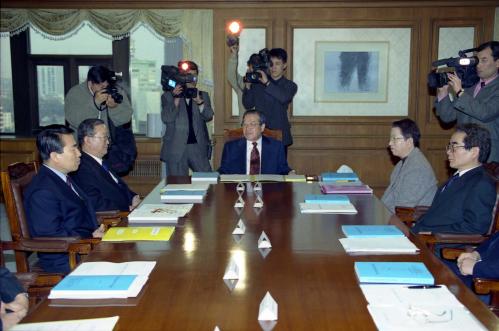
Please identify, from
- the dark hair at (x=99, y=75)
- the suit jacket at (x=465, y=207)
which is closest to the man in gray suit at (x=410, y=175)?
the suit jacket at (x=465, y=207)

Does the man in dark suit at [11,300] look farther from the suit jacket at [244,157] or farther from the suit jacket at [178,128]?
the suit jacket at [178,128]

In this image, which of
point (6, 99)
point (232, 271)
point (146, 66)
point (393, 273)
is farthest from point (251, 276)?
point (6, 99)

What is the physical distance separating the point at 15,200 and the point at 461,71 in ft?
11.3

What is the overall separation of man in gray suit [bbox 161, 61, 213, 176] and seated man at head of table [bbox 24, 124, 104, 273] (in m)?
2.25

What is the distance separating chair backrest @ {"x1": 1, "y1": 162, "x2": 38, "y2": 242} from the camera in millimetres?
2877

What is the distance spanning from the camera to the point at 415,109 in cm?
654

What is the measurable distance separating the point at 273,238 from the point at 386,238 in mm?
482

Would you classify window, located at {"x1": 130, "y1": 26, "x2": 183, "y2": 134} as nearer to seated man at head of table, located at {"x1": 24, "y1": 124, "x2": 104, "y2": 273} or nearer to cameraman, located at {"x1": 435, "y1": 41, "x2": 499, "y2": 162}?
cameraman, located at {"x1": 435, "y1": 41, "x2": 499, "y2": 162}

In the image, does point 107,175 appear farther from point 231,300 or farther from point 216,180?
point 231,300

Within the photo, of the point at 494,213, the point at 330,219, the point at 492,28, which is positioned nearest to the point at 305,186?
the point at 330,219

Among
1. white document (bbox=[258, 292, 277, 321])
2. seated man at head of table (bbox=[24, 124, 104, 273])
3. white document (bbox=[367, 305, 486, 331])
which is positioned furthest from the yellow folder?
white document (bbox=[367, 305, 486, 331])

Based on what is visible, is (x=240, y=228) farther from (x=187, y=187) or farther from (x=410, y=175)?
(x=410, y=175)

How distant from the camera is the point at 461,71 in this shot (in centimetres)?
457

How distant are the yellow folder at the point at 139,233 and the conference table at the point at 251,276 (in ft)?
0.17
